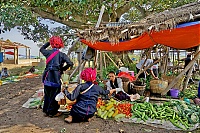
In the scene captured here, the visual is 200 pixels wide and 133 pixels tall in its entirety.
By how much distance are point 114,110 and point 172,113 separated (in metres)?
1.26

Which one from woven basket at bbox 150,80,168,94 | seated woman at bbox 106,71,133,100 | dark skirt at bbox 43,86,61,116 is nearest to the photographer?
dark skirt at bbox 43,86,61,116

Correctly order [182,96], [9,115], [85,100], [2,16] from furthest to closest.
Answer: [2,16] < [182,96] < [9,115] < [85,100]

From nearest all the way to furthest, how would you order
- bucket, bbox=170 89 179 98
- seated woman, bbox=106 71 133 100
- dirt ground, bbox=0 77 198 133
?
dirt ground, bbox=0 77 198 133, seated woman, bbox=106 71 133 100, bucket, bbox=170 89 179 98

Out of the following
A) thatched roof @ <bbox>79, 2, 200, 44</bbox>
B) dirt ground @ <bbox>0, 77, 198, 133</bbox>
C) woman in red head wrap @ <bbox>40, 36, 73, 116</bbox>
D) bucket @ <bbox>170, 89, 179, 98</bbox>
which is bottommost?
dirt ground @ <bbox>0, 77, 198, 133</bbox>

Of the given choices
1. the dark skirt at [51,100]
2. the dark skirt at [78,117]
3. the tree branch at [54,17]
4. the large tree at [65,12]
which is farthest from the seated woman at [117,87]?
the tree branch at [54,17]

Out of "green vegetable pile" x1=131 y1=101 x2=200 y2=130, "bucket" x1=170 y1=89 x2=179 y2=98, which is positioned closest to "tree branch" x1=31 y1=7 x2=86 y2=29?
"bucket" x1=170 y1=89 x2=179 y2=98

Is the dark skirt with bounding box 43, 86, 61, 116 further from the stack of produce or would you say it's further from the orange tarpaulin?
the orange tarpaulin

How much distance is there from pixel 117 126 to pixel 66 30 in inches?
475

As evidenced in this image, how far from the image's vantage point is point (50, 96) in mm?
4492

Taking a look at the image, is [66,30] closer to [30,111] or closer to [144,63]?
[144,63]

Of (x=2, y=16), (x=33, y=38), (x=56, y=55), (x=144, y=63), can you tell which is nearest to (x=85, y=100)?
(x=56, y=55)

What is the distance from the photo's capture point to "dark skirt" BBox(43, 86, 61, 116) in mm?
4488

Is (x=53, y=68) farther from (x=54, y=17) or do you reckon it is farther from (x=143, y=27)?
(x=54, y=17)

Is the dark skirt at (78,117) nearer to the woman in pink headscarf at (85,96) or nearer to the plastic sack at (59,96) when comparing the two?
the woman in pink headscarf at (85,96)
